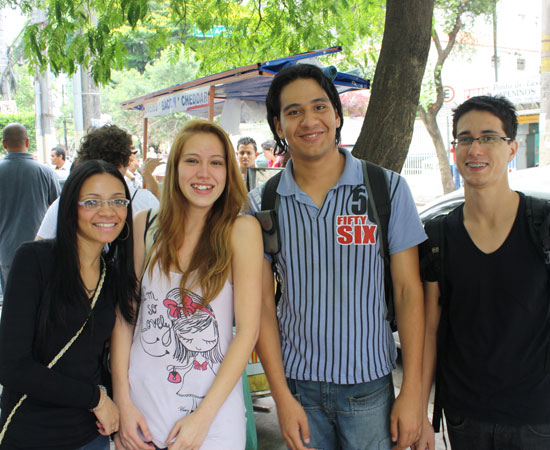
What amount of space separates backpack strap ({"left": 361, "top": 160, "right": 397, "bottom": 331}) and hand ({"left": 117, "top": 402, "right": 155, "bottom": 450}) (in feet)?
3.42

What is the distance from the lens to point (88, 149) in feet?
10.7

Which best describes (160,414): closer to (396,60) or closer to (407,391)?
(407,391)

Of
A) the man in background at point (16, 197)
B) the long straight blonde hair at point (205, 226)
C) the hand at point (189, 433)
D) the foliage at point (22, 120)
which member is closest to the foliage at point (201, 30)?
the man in background at point (16, 197)

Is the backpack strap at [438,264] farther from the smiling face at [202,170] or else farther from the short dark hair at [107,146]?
the short dark hair at [107,146]

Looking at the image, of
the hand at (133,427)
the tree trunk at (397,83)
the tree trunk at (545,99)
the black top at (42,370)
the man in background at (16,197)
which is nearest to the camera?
the black top at (42,370)

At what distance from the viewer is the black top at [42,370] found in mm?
1794

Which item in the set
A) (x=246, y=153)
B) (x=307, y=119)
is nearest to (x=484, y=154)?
(x=307, y=119)

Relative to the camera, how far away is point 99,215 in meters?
2.04

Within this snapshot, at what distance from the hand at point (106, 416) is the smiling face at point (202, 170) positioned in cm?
84

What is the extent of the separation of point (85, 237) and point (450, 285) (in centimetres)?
152

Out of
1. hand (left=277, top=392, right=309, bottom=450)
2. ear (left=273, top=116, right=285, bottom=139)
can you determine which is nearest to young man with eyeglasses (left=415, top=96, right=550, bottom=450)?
hand (left=277, top=392, right=309, bottom=450)

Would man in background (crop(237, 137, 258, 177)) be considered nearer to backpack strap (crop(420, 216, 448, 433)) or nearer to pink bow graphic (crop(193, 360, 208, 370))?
backpack strap (crop(420, 216, 448, 433))

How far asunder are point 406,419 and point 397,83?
2490mm

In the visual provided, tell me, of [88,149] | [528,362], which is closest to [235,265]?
[528,362]
